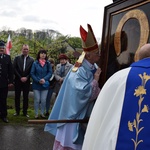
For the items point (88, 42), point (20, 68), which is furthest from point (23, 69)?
point (88, 42)

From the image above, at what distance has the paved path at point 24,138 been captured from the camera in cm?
507

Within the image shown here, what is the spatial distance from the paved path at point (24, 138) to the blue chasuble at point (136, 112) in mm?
3215

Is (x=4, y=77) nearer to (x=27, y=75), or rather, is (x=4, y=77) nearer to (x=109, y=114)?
(x=27, y=75)

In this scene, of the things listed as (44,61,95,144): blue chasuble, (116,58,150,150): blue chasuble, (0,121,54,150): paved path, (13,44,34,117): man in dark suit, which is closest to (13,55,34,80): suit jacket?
(13,44,34,117): man in dark suit

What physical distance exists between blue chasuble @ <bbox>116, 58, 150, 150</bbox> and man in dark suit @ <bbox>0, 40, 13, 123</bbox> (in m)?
4.82

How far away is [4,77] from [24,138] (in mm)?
1590

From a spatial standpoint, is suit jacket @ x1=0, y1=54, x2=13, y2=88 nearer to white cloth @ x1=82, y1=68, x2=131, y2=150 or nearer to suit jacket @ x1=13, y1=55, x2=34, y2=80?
suit jacket @ x1=13, y1=55, x2=34, y2=80

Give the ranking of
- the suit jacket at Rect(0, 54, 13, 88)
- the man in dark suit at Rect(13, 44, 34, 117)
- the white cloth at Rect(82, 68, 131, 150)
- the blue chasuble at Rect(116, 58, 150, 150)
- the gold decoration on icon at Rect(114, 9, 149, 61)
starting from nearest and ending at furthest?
the blue chasuble at Rect(116, 58, 150, 150), the white cloth at Rect(82, 68, 131, 150), the gold decoration on icon at Rect(114, 9, 149, 61), the suit jacket at Rect(0, 54, 13, 88), the man in dark suit at Rect(13, 44, 34, 117)

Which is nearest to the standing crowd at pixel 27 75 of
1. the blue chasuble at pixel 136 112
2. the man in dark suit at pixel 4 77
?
the man in dark suit at pixel 4 77

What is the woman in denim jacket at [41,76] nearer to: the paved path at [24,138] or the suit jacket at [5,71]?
the suit jacket at [5,71]

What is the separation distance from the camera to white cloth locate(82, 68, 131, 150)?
6.84 feet

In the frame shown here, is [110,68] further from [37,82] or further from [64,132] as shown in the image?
[37,82]

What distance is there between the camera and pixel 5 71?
659cm

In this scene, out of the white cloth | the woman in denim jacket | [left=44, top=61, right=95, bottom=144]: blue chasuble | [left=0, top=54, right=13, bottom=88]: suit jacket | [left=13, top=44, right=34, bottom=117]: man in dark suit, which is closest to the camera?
the white cloth
